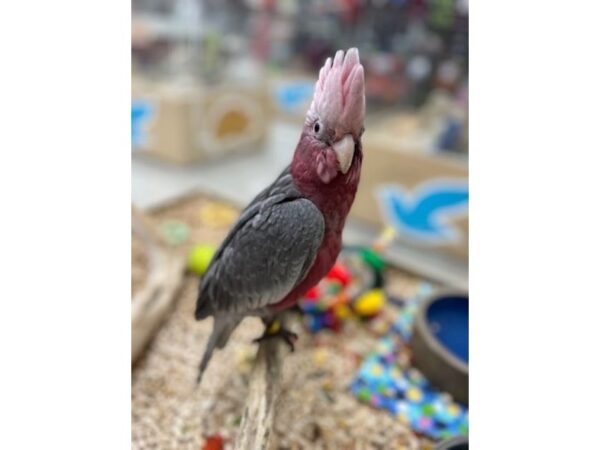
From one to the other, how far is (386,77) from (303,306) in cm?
155

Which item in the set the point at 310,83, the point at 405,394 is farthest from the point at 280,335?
the point at 310,83

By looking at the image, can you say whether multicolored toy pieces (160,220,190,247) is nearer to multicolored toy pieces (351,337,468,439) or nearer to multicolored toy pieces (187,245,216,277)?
multicolored toy pieces (187,245,216,277)

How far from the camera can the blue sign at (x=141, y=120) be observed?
8.38ft

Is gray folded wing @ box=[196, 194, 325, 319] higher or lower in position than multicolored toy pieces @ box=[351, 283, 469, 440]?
higher

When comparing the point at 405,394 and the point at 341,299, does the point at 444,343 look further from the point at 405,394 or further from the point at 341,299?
the point at 341,299

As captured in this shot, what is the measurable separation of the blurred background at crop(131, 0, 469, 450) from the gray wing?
32cm

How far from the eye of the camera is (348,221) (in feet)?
7.36

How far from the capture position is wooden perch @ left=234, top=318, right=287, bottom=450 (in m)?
0.78

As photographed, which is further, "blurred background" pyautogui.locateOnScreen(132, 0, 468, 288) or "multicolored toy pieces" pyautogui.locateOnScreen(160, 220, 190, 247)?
"blurred background" pyautogui.locateOnScreen(132, 0, 468, 288)

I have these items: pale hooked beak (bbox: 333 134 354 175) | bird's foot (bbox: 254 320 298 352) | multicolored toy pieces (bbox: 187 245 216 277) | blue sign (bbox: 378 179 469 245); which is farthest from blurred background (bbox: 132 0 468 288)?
pale hooked beak (bbox: 333 134 354 175)

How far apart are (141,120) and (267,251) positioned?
6.74ft

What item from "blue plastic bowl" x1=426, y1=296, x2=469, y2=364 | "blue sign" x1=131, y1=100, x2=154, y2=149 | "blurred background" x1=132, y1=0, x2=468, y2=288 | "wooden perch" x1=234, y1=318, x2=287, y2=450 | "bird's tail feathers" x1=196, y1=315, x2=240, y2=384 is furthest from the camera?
"blue sign" x1=131, y1=100, x2=154, y2=149

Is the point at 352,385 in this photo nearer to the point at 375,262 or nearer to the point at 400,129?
the point at 375,262

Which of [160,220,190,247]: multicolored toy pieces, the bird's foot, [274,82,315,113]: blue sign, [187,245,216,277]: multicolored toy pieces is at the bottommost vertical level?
[274,82,315,113]: blue sign
